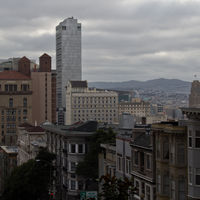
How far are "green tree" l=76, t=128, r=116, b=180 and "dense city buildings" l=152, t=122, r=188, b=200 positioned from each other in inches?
Result: 1071

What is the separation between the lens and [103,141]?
251ft

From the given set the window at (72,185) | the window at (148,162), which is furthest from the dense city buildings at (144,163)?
the window at (72,185)

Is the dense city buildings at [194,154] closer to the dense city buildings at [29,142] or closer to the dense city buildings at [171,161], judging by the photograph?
the dense city buildings at [171,161]

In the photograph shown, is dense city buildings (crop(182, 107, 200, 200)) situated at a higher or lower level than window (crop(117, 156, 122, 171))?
higher

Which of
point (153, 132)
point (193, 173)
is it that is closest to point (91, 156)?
point (153, 132)

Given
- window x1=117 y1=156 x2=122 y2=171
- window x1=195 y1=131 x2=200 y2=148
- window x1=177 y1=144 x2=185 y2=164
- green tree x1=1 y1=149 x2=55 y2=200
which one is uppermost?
window x1=195 y1=131 x2=200 y2=148

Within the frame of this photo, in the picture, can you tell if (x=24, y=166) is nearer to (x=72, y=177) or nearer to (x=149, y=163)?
(x=72, y=177)

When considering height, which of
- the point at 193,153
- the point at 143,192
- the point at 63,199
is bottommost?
the point at 63,199

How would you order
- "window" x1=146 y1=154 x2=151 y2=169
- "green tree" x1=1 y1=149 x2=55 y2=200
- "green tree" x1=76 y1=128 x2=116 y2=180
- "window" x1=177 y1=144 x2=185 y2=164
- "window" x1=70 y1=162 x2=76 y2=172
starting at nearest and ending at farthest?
1. "window" x1=177 y1=144 x2=185 y2=164
2. "window" x1=146 y1=154 x2=151 y2=169
3. "green tree" x1=76 y1=128 x2=116 y2=180
4. "window" x1=70 y1=162 x2=76 y2=172
5. "green tree" x1=1 y1=149 x2=55 y2=200

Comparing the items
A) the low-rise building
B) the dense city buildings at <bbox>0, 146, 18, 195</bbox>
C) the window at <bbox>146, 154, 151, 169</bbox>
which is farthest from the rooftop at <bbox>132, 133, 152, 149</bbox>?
the dense city buildings at <bbox>0, 146, 18, 195</bbox>

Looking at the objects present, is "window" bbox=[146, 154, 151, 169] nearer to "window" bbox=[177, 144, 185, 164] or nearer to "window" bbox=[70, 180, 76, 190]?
"window" bbox=[177, 144, 185, 164]

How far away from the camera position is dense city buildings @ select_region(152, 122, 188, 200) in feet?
146

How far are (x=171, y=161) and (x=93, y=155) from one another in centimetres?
3232

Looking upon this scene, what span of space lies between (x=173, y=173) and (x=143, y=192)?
917 cm
